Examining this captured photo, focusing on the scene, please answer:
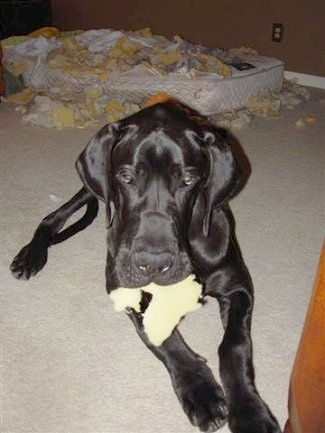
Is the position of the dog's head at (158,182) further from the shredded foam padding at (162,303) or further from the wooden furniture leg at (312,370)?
the wooden furniture leg at (312,370)

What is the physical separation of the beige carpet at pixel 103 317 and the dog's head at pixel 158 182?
338 millimetres

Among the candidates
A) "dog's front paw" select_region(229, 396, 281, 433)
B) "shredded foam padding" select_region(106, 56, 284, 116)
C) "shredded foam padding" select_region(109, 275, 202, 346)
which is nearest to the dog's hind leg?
"shredded foam padding" select_region(109, 275, 202, 346)

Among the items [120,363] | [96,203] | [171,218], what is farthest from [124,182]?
[96,203]

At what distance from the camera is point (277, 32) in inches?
179

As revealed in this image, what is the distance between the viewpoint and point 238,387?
1.43 m

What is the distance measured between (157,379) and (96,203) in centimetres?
102

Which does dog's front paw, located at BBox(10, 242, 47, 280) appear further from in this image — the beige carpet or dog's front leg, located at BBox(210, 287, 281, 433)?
dog's front leg, located at BBox(210, 287, 281, 433)

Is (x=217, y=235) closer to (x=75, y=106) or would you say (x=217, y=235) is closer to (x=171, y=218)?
(x=171, y=218)

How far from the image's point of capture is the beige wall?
4.39 m

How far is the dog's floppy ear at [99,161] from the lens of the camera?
5.23 ft

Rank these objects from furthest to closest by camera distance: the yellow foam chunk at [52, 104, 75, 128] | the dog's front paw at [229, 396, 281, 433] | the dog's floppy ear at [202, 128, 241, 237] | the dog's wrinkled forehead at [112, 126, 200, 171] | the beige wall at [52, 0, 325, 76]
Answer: the beige wall at [52, 0, 325, 76], the yellow foam chunk at [52, 104, 75, 128], the dog's floppy ear at [202, 128, 241, 237], the dog's wrinkled forehead at [112, 126, 200, 171], the dog's front paw at [229, 396, 281, 433]

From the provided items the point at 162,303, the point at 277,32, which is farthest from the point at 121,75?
the point at 162,303

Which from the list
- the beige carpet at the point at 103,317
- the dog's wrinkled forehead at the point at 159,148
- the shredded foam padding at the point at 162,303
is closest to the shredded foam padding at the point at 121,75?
the beige carpet at the point at 103,317

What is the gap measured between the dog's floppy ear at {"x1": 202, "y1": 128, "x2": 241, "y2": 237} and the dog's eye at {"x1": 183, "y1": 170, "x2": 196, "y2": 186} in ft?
0.33
